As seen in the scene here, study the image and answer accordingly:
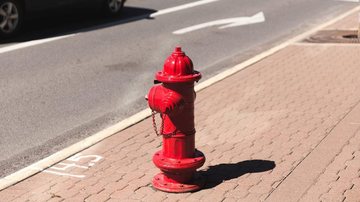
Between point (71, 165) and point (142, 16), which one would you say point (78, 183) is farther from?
point (142, 16)

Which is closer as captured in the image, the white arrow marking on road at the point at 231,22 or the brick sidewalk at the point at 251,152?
the brick sidewalk at the point at 251,152

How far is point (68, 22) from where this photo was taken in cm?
1620

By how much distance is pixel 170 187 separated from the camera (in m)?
6.19

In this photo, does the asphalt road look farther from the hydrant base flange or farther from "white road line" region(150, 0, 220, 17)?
the hydrant base flange

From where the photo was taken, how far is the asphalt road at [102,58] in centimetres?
855

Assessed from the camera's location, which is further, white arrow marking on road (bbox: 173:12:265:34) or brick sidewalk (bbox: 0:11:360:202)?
white arrow marking on road (bbox: 173:12:265:34)

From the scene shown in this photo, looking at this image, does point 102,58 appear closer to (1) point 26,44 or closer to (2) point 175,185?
(1) point 26,44

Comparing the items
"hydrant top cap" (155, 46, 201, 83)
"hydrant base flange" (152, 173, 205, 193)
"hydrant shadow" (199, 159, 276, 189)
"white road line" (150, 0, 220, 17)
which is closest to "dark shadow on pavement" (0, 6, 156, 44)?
"white road line" (150, 0, 220, 17)

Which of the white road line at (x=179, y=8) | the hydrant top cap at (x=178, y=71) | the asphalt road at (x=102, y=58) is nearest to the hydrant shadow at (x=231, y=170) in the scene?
the hydrant top cap at (x=178, y=71)

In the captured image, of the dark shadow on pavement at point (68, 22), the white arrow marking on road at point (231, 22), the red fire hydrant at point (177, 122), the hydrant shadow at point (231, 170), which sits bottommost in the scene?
the white arrow marking on road at point (231, 22)

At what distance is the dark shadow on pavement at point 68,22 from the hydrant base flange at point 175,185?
27.0ft

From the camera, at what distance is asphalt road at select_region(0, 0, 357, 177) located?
337 inches

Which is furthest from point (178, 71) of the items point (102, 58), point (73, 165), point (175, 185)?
point (102, 58)

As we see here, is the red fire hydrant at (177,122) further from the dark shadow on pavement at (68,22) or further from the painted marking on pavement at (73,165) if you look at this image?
the dark shadow on pavement at (68,22)
